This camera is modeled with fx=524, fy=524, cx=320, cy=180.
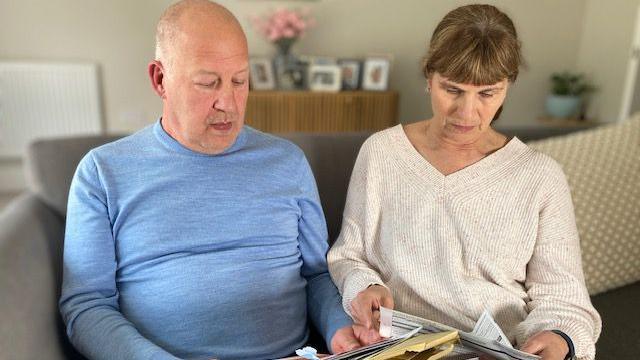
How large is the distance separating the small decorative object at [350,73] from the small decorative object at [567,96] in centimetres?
134

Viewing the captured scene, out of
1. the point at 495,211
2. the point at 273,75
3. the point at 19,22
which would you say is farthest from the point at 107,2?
the point at 495,211

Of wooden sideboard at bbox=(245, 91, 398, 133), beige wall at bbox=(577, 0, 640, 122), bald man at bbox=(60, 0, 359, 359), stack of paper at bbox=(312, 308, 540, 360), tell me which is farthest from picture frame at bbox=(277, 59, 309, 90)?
stack of paper at bbox=(312, 308, 540, 360)

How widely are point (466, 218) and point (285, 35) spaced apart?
2.57 meters

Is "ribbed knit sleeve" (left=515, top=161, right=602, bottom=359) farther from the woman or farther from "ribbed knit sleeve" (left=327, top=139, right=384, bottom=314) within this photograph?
"ribbed knit sleeve" (left=327, top=139, right=384, bottom=314)

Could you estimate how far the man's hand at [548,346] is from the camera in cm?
94

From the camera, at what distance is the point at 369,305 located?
3.33ft

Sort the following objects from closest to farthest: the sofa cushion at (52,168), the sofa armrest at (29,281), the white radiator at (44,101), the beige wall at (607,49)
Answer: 1. the sofa armrest at (29,281)
2. the sofa cushion at (52,168)
3. the beige wall at (607,49)
4. the white radiator at (44,101)

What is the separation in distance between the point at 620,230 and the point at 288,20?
247 centimetres

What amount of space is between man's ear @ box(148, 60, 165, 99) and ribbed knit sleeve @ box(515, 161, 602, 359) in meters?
0.82

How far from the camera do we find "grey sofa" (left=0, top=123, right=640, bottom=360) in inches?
36.7

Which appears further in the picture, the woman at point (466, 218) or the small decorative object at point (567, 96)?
the small decorative object at point (567, 96)

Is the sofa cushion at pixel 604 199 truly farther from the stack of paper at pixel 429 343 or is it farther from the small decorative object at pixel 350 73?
the small decorative object at pixel 350 73

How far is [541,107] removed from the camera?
4012 mm

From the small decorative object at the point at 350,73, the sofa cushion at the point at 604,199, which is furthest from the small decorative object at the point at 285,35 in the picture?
the sofa cushion at the point at 604,199
